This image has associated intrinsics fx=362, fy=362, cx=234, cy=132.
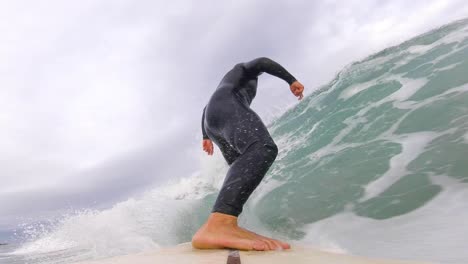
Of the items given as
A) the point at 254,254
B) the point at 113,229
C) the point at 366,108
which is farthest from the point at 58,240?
the point at 366,108

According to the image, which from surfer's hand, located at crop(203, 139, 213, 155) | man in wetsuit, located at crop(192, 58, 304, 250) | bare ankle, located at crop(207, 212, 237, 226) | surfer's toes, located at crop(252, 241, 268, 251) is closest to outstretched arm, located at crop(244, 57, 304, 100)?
man in wetsuit, located at crop(192, 58, 304, 250)

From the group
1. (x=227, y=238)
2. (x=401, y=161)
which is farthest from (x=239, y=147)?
(x=401, y=161)

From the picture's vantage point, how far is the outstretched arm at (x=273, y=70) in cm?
367

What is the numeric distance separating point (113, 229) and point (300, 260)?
3.85 metres

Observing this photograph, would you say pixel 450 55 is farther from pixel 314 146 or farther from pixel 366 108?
pixel 314 146

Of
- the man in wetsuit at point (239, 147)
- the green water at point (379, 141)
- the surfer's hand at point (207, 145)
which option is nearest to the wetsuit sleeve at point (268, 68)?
the man in wetsuit at point (239, 147)

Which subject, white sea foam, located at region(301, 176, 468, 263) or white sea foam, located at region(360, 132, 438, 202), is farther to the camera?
white sea foam, located at region(360, 132, 438, 202)

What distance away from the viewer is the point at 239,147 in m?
2.94

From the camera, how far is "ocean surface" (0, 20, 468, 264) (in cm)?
342

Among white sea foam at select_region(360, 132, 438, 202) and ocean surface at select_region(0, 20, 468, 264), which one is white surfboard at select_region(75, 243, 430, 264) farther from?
white sea foam at select_region(360, 132, 438, 202)

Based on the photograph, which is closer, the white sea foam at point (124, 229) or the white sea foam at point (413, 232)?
the white sea foam at point (413, 232)

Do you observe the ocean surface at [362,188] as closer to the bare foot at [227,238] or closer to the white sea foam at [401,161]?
the white sea foam at [401,161]

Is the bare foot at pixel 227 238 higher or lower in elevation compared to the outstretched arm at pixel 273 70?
lower

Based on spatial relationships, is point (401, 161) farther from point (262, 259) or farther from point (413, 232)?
point (262, 259)
